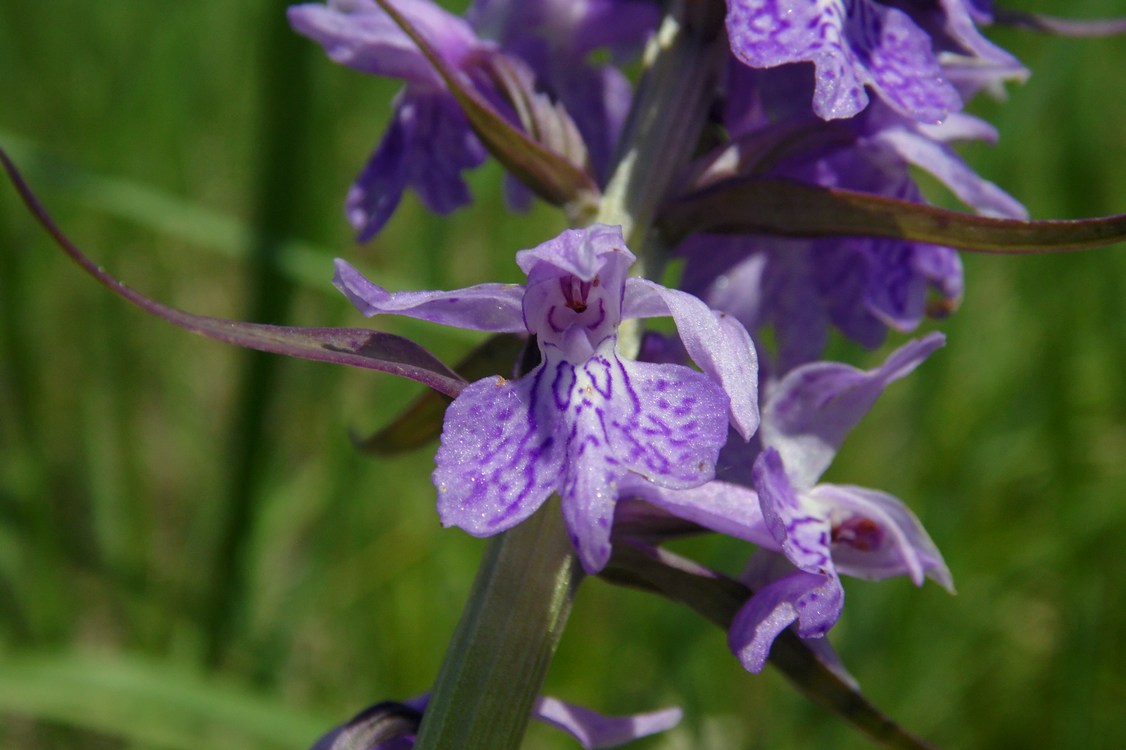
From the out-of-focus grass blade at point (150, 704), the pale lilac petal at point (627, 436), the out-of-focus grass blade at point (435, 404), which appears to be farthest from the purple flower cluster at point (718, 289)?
the out-of-focus grass blade at point (150, 704)

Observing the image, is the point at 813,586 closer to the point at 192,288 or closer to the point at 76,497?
the point at 76,497

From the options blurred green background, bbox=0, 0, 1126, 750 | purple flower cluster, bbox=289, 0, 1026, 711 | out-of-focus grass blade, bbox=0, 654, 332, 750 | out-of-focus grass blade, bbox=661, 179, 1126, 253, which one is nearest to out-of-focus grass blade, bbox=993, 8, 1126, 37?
purple flower cluster, bbox=289, 0, 1026, 711

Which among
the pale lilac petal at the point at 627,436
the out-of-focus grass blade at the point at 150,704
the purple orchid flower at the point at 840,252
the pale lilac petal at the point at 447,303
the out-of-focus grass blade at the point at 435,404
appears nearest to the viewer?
the pale lilac petal at the point at 627,436

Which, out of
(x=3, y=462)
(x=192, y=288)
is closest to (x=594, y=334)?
(x=3, y=462)

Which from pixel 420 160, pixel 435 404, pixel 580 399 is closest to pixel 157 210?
pixel 420 160

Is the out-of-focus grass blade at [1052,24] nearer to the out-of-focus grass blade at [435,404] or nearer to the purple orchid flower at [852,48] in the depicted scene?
the purple orchid flower at [852,48]

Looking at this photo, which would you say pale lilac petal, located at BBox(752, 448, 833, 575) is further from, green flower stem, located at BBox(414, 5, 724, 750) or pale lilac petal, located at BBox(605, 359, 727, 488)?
green flower stem, located at BBox(414, 5, 724, 750)
